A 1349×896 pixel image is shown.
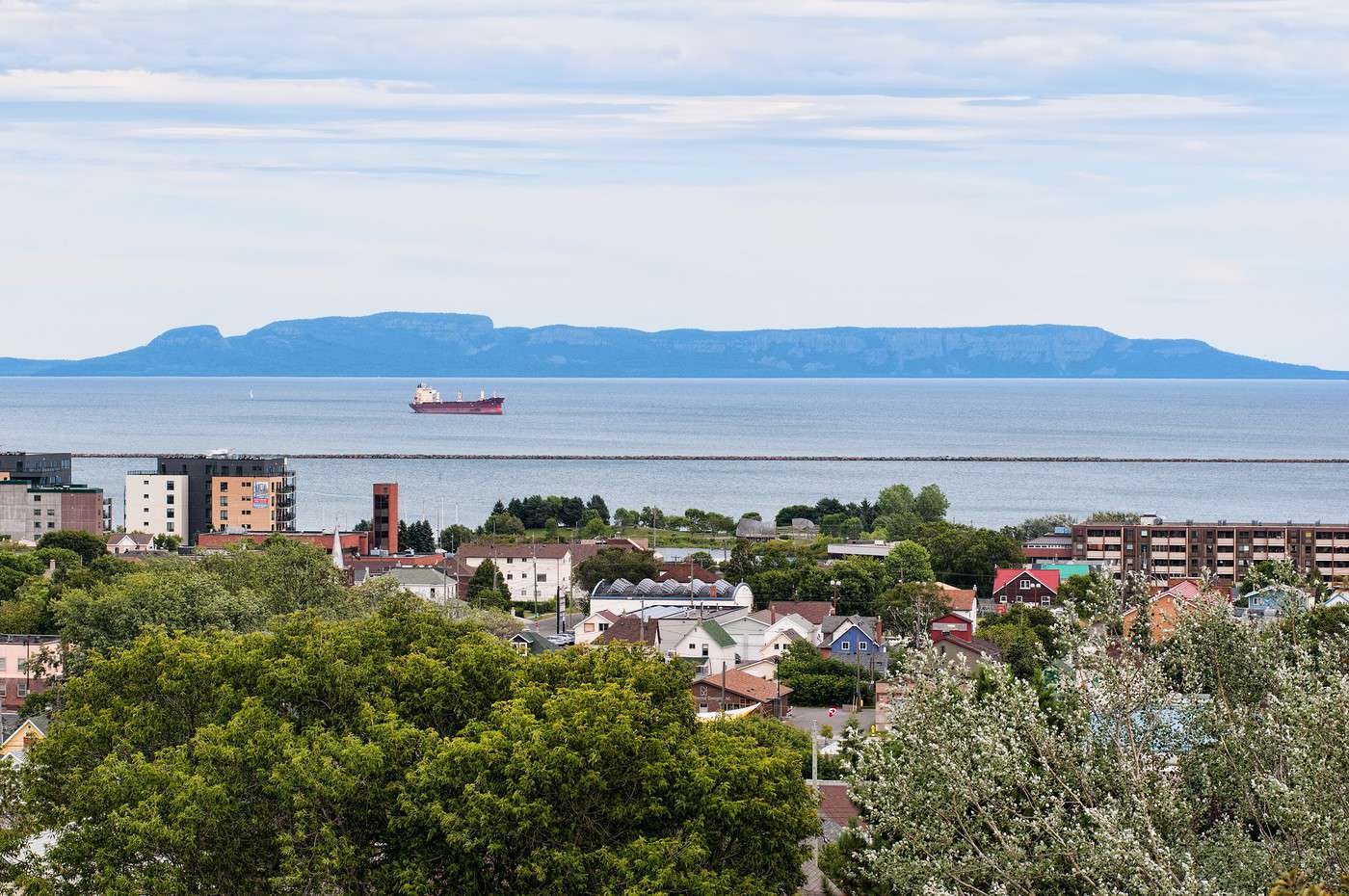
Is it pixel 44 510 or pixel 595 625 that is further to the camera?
pixel 44 510

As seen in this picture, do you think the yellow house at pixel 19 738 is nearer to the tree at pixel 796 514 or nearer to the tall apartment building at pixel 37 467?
the tall apartment building at pixel 37 467

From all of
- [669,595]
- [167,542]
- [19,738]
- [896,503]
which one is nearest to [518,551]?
[669,595]

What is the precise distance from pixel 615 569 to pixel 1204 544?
2423 cm

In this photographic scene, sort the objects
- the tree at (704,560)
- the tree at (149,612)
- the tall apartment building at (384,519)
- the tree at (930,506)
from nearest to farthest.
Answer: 1. the tree at (149,612)
2. the tree at (704,560)
3. the tall apartment building at (384,519)
4. the tree at (930,506)

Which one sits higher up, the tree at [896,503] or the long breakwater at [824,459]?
the tree at [896,503]

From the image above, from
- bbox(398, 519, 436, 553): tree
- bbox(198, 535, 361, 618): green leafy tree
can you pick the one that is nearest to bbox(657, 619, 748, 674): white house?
bbox(198, 535, 361, 618): green leafy tree

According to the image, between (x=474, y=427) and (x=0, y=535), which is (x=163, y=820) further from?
(x=474, y=427)

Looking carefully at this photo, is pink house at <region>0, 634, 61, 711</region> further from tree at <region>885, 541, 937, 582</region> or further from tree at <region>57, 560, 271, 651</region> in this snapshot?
tree at <region>885, 541, 937, 582</region>

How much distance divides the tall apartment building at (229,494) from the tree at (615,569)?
2446cm

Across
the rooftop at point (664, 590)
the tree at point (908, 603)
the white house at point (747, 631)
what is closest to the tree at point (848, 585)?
the tree at point (908, 603)

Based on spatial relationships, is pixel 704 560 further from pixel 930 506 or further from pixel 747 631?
pixel 930 506

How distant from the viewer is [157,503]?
72.4m

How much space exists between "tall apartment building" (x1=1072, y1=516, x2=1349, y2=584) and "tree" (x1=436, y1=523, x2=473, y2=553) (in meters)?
24.9

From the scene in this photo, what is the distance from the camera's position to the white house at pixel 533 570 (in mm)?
53406
